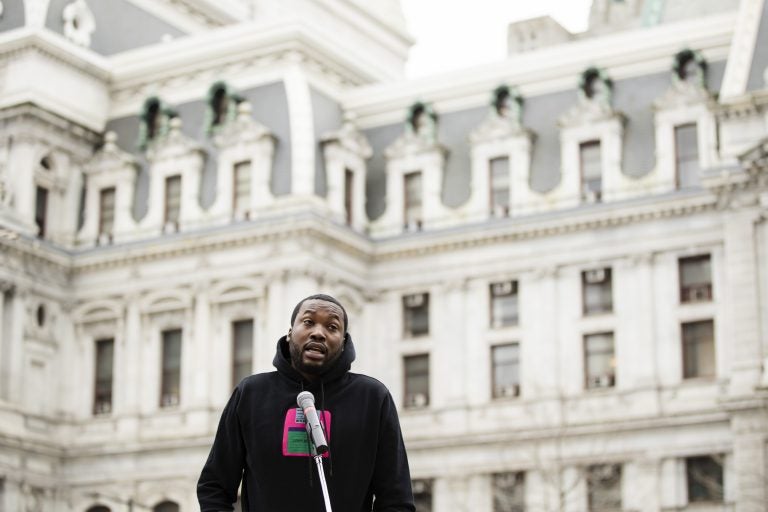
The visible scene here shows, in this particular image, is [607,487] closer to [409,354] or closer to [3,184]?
[409,354]

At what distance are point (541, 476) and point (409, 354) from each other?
673 cm

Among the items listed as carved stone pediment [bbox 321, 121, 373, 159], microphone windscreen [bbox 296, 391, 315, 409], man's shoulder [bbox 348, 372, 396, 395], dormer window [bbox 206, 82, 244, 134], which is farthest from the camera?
dormer window [bbox 206, 82, 244, 134]

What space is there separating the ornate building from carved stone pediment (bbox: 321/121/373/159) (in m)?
0.12

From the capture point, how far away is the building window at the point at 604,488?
47125 millimetres

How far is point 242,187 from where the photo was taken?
2053 inches

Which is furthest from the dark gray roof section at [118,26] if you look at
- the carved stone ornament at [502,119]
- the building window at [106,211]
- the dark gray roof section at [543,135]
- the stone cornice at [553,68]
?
the carved stone ornament at [502,119]

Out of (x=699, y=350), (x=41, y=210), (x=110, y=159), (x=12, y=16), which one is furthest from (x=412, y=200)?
(x=12, y=16)

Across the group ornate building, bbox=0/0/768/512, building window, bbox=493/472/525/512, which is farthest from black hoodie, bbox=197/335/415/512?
building window, bbox=493/472/525/512

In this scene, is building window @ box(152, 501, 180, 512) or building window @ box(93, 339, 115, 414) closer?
building window @ box(152, 501, 180, 512)

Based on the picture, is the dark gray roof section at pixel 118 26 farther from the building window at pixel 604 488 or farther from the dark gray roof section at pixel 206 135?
the building window at pixel 604 488

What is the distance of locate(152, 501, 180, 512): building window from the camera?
50.8m

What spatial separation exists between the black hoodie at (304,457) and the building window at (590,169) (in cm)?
4178

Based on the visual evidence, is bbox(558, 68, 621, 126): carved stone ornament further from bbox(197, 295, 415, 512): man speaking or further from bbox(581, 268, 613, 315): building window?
bbox(197, 295, 415, 512): man speaking

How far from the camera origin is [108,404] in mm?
53062
